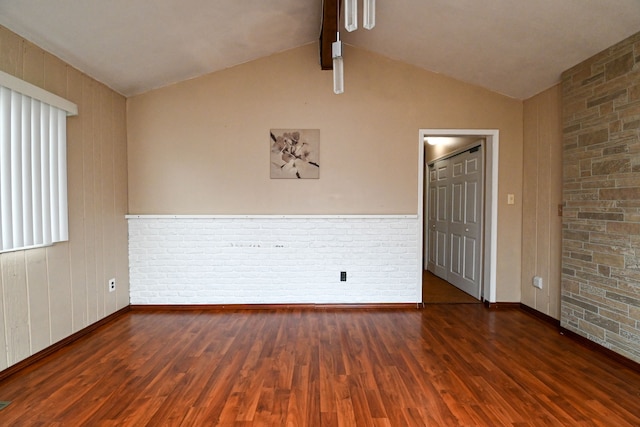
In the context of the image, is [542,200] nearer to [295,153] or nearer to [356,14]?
[295,153]

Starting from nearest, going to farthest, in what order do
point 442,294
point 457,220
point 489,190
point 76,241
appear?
point 76,241
point 489,190
point 442,294
point 457,220

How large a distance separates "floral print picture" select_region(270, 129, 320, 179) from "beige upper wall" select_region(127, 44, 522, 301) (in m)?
0.08

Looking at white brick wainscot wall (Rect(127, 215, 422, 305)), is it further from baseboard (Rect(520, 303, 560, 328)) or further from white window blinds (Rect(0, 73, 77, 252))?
baseboard (Rect(520, 303, 560, 328))

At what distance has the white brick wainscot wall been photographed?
361 cm

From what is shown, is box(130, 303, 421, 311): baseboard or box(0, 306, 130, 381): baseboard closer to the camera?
box(0, 306, 130, 381): baseboard

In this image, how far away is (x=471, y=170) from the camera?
4.13 m

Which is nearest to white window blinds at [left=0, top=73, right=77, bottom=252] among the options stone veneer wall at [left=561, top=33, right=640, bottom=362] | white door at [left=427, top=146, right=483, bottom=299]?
white door at [left=427, top=146, right=483, bottom=299]

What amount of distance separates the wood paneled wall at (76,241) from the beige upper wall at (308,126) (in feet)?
1.14

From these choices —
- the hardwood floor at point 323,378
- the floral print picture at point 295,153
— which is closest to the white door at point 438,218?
the hardwood floor at point 323,378

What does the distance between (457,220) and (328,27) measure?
3150 mm

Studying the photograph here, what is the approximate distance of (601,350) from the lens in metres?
2.55

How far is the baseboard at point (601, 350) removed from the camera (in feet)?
7.58

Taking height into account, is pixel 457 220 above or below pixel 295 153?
below

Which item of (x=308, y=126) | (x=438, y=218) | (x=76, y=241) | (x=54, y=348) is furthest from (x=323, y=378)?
(x=438, y=218)
